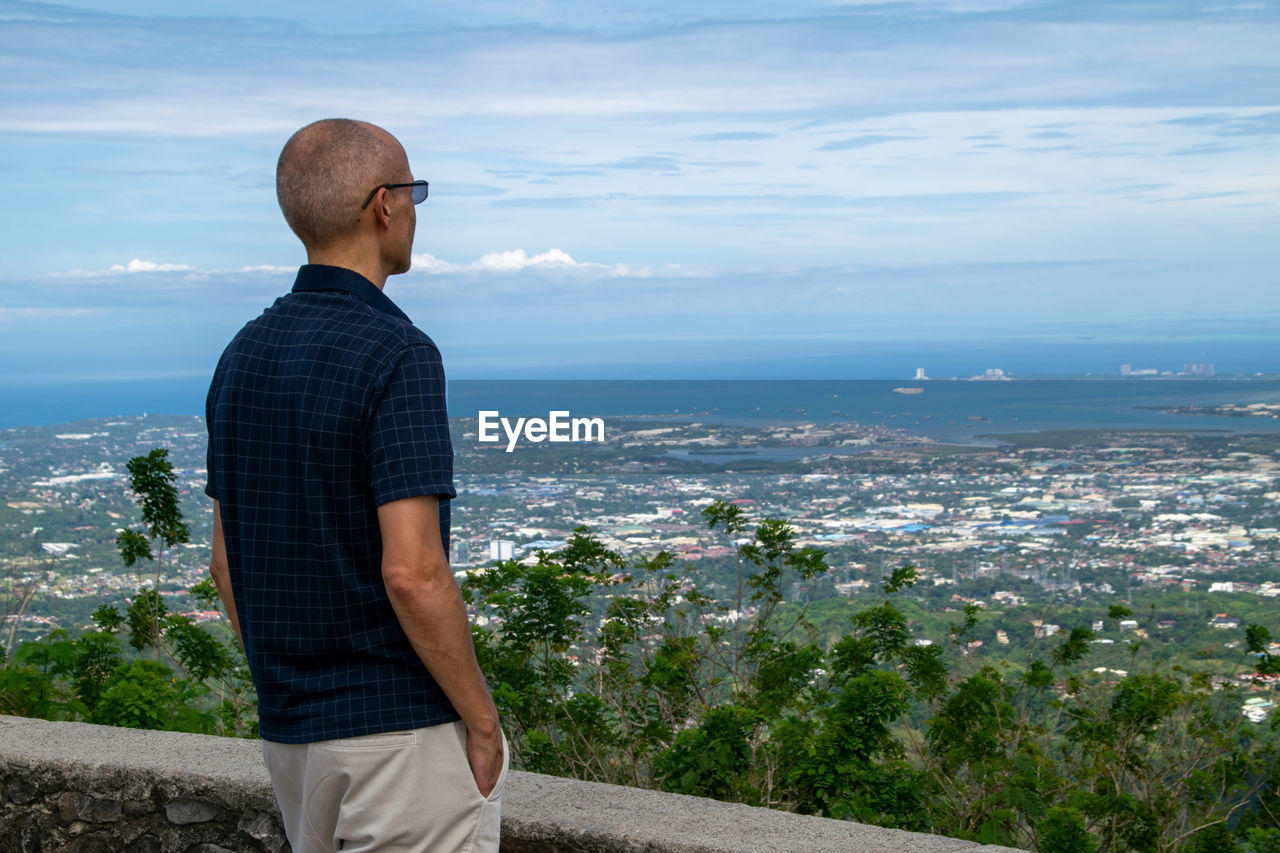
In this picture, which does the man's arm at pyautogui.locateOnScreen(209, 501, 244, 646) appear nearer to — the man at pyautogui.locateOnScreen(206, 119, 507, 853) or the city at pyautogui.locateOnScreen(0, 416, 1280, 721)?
the man at pyautogui.locateOnScreen(206, 119, 507, 853)

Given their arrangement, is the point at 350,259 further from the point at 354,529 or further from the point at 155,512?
the point at 155,512

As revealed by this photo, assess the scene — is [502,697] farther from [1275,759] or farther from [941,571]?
[941,571]

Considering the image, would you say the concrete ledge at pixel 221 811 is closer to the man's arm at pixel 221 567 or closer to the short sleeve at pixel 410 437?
the man's arm at pixel 221 567

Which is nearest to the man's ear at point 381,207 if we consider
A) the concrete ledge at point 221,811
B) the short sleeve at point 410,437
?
the short sleeve at point 410,437

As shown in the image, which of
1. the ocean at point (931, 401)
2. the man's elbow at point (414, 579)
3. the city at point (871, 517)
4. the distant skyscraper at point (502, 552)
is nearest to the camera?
the man's elbow at point (414, 579)

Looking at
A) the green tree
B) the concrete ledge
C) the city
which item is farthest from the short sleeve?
the green tree

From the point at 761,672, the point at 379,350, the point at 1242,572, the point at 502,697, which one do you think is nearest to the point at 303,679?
the point at 379,350
